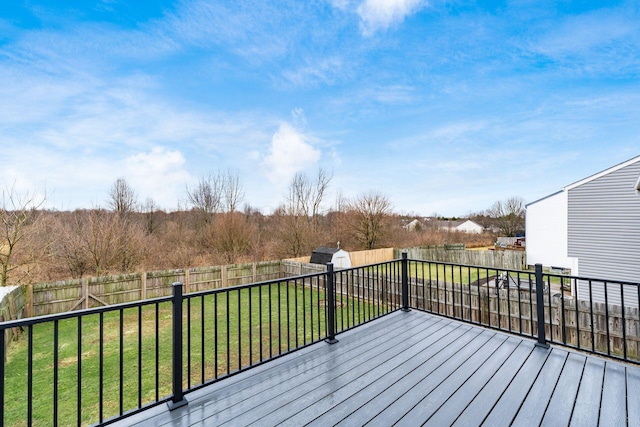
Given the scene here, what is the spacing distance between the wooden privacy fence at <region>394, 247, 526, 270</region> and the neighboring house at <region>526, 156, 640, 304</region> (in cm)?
540

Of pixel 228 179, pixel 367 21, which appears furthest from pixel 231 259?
pixel 367 21

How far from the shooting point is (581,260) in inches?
420

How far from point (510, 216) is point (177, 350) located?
3608cm

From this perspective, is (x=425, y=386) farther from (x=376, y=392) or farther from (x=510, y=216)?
(x=510, y=216)

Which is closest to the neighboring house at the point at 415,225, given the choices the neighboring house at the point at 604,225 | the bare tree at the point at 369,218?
the bare tree at the point at 369,218

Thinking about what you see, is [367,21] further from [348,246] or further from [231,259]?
[348,246]

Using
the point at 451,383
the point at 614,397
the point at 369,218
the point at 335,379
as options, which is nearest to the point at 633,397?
the point at 614,397

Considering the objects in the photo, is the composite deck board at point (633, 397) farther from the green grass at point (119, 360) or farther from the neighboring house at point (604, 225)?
the neighboring house at point (604, 225)

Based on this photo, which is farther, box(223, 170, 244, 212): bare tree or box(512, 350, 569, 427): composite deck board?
box(223, 170, 244, 212): bare tree

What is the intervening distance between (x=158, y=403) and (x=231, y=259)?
1325 cm

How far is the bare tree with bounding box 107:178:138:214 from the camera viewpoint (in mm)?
14633

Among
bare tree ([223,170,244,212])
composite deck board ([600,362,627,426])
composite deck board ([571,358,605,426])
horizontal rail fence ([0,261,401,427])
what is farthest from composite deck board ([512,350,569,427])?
bare tree ([223,170,244,212])

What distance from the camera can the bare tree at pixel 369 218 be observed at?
67.7 ft

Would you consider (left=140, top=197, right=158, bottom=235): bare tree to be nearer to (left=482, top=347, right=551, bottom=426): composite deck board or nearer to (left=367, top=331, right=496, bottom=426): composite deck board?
(left=367, top=331, right=496, bottom=426): composite deck board
